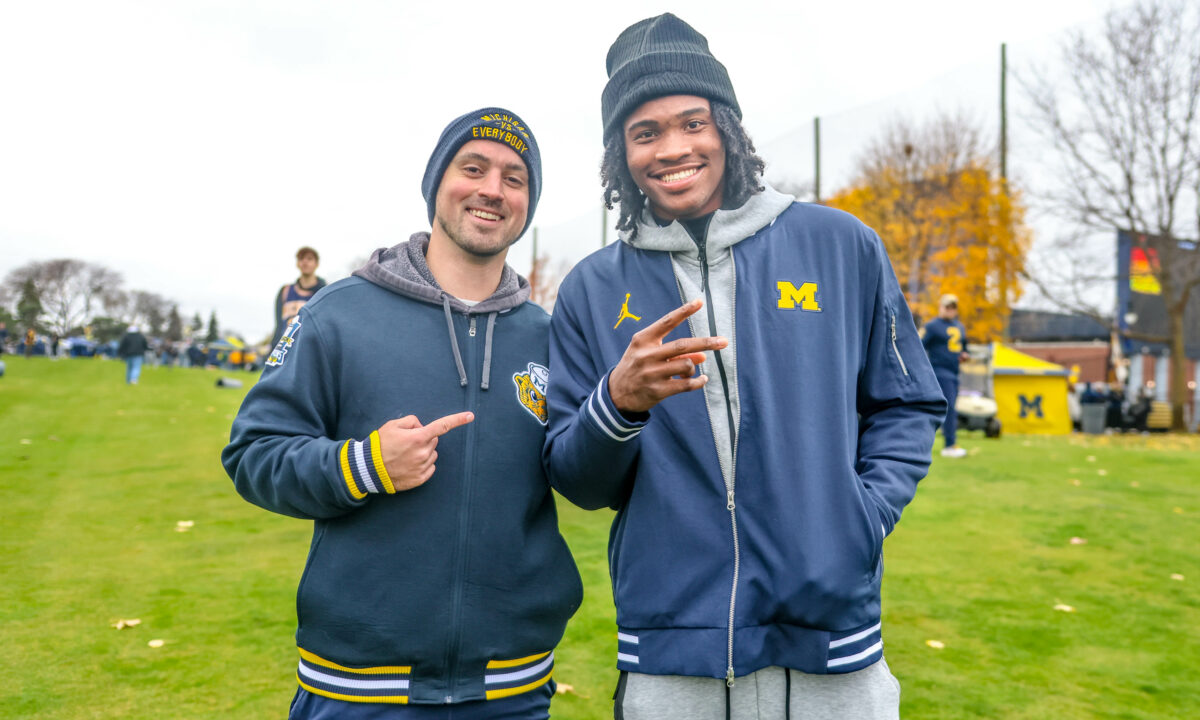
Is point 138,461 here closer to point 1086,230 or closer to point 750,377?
point 750,377

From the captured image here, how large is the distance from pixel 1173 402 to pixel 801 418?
23992 mm

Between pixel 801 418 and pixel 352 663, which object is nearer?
pixel 801 418

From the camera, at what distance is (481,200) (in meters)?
2.30

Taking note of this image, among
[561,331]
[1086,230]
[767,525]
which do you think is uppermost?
[1086,230]

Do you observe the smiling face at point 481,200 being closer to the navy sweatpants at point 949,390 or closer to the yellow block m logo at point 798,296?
the yellow block m logo at point 798,296

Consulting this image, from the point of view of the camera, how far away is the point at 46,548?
18.5ft

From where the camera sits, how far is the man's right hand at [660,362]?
5.29 ft

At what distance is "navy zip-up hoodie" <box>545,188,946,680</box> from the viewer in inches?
68.7

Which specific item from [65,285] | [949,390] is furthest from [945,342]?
[65,285]

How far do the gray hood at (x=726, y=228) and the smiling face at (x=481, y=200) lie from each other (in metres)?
0.49

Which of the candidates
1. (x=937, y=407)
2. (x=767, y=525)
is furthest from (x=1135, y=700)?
(x=767, y=525)

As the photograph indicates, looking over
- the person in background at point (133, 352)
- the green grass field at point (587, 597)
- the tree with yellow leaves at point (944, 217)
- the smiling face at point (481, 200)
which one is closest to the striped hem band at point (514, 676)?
the smiling face at point (481, 200)

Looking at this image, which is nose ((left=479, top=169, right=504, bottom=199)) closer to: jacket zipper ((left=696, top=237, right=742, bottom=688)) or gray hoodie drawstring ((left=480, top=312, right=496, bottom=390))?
gray hoodie drawstring ((left=480, top=312, right=496, bottom=390))

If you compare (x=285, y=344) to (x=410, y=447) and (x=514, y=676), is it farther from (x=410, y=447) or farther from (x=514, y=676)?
(x=514, y=676)
